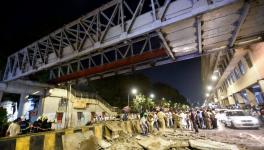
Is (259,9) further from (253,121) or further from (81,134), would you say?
(253,121)

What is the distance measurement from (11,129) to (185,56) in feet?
35.9

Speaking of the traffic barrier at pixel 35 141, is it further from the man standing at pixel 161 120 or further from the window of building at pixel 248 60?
the window of building at pixel 248 60

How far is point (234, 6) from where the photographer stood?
16.7ft

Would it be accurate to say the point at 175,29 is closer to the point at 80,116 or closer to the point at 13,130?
the point at 13,130

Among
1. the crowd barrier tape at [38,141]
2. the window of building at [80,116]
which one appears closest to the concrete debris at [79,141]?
the crowd barrier tape at [38,141]

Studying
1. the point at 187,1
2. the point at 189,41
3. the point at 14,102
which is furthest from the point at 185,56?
the point at 14,102

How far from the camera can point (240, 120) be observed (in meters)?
12.7

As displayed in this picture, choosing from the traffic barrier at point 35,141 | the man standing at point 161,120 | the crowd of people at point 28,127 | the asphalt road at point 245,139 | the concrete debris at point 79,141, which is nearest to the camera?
the traffic barrier at point 35,141

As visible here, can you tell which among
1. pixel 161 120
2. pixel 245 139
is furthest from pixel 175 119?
pixel 245 139

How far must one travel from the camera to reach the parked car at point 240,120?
39.5 feet

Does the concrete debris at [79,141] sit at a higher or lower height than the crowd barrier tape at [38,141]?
lower

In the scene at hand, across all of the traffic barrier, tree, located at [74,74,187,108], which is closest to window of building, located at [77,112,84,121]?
tree, located at [74,74,187,108]

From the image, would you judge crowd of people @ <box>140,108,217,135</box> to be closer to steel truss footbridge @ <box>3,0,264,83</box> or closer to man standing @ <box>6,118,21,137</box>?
steel truss footbridge @ <box>3,0,264,83</box>

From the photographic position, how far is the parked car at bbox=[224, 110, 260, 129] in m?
12.1
